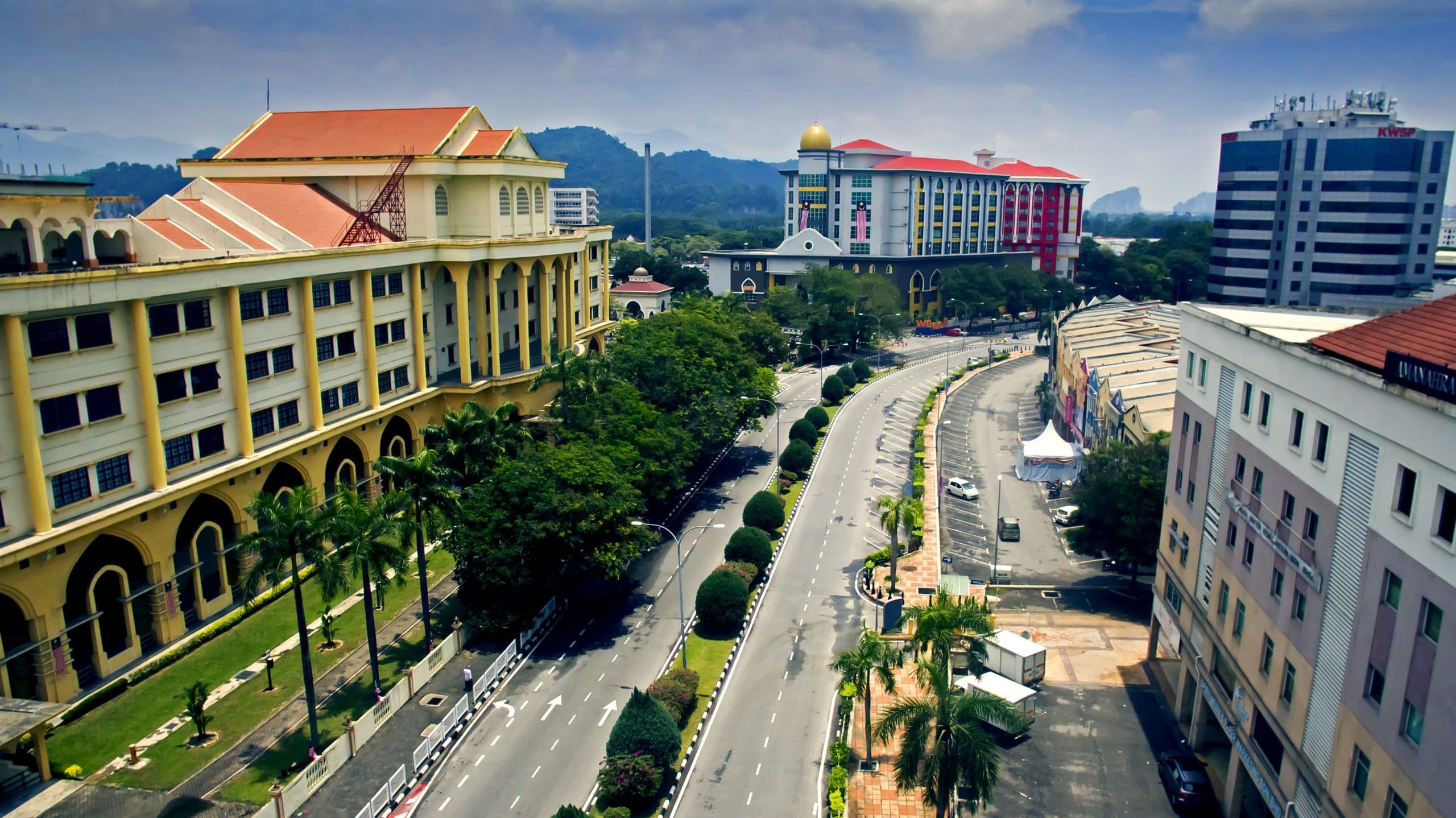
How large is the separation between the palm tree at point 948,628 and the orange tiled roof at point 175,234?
43.5 meters

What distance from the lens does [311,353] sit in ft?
189

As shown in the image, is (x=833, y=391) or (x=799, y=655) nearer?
(x=799, y=655)

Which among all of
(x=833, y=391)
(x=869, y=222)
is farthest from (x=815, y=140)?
(x=833, y=391)

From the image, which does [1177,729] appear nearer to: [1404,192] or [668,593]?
[668,593]

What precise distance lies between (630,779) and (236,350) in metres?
31.6

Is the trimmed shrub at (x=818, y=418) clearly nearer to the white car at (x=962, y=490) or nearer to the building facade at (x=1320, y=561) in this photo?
the white car at (x=962, y=490)

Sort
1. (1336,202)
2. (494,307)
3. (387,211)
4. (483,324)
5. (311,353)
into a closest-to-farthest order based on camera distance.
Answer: (311,353) → (387,211) → (494,307) → (483,324) → (1336,202)

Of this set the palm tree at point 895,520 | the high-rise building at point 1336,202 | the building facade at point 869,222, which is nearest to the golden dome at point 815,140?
the building facade at point 869,222

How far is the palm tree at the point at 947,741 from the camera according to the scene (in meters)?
31.1


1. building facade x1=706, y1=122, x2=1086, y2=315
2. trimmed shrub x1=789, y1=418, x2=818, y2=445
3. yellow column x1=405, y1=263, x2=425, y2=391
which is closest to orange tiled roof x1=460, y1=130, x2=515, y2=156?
yellow column x1=405, y1=263, x2=425, y2=391

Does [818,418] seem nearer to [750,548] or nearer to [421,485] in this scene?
[750,548]

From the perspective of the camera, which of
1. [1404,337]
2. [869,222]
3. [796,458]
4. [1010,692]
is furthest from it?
[869,222]

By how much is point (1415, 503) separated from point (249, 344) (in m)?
52.5

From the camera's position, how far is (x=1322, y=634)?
102 ft
